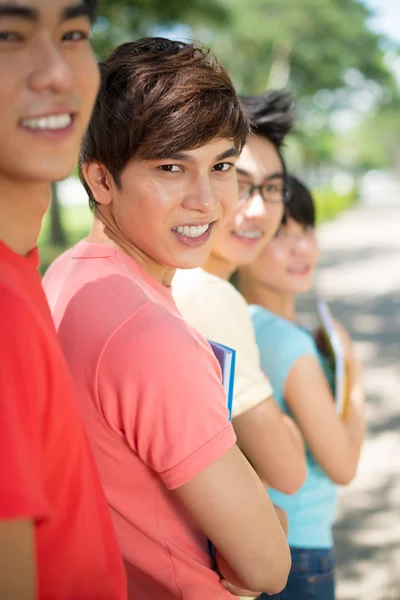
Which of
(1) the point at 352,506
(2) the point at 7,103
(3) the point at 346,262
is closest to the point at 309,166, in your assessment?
(3) the point at 346,262

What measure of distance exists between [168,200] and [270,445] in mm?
676

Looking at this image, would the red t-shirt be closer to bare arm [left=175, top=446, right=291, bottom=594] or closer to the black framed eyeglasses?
bare arm [left=175, top=446, right=291, bottom=594]

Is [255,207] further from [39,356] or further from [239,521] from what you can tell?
[39,356]

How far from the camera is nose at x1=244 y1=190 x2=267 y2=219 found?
7.35ft

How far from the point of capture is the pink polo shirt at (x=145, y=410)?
1218 millimetres

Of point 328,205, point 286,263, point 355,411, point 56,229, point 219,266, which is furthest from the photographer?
point 328,205

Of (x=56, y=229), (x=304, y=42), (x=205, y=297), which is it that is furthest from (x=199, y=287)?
(x=304, y=42)

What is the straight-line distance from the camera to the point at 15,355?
0.90 metres

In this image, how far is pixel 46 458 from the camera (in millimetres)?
976

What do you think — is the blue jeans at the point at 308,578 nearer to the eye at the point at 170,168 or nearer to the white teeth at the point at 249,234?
the white teeth at the point at 249,234

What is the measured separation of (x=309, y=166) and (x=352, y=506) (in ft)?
173

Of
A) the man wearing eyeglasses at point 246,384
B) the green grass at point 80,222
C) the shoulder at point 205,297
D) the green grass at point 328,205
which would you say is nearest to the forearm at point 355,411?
the man wearing eyeglasses at point 246,384

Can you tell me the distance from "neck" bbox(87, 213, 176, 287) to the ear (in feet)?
0.10

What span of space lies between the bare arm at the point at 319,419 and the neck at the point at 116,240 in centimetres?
79
